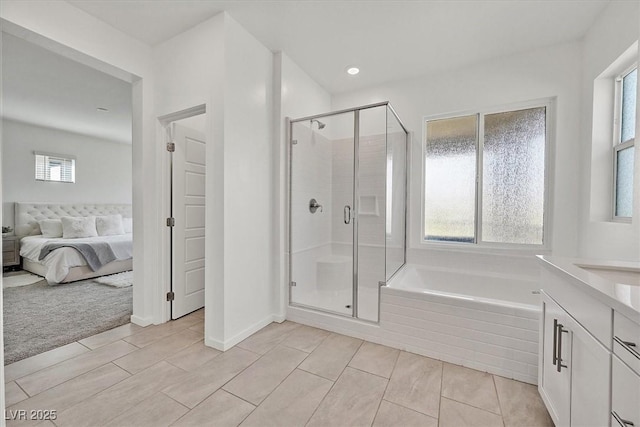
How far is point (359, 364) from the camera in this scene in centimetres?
198

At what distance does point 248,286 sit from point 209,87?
172cm

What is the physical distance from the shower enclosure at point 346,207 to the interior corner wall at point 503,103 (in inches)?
7.6

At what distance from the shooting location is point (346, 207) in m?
3.04

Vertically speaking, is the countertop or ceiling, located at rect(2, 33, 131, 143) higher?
ceiling, located at rect(2, 33, 131, 143)

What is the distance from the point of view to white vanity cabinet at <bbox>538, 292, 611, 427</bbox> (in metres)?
0.97

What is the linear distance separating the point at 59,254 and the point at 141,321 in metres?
2.38

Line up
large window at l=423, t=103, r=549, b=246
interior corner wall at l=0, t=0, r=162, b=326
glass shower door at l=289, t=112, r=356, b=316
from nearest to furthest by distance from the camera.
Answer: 1. interior corner wall at l=0, t=0, r=162, b=326
2. large window at l=423, t=103, r=549, b=246
3. glass shower door at l=289, t=112, r=356, b=316

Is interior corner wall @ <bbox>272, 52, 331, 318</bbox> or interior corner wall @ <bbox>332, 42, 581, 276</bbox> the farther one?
interior corner wall @ <bbox>272, 52, 331, 318</bbox>

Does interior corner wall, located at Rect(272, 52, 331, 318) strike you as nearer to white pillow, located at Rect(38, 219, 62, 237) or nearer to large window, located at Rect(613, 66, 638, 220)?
large window, located at Rect(613, 66, 638, 220)

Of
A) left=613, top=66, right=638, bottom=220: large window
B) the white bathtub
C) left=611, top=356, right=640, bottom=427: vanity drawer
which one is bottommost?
the white bathtub

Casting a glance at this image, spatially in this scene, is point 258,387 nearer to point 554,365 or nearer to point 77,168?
point 554,365

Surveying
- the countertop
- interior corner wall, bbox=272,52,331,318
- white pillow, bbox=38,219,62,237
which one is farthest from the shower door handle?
white pillow, bbox=38,219,62,237

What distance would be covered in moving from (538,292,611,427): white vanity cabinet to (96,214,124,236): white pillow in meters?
6.44

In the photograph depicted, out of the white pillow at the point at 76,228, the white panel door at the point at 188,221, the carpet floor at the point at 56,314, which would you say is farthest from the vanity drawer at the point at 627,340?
the white pillow at the point at 76,228
